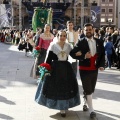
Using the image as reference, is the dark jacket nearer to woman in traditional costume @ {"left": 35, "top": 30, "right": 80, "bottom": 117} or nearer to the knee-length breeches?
the knee-length breeches

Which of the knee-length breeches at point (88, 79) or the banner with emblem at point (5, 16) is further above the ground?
the banner with emblem at point (5, 16)

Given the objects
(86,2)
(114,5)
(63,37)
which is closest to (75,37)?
(63,37)

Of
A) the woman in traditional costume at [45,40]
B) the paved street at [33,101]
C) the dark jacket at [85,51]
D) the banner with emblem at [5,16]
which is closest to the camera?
the dark jacket at [85,51]

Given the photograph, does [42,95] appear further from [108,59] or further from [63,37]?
[108,59]

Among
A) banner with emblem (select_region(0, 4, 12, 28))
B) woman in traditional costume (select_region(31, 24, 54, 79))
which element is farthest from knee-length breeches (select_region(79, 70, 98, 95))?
banner with emblem (select_region(0, 4, 12, 28))

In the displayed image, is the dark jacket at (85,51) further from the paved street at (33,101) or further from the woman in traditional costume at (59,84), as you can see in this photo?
the paved street at (33,101)

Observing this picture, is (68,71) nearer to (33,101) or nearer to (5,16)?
(33,101)

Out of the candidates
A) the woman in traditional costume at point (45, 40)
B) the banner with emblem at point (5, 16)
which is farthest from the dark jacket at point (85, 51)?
the banner with emblem at point (5, 16)

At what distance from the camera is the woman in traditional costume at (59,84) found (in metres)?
6.08

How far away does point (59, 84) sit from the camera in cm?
612

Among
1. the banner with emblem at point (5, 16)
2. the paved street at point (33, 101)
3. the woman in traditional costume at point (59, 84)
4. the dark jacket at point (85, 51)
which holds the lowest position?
the paved street at point (33, 101)

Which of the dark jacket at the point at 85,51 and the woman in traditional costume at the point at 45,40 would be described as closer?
the dark jacket at the point at 85,51

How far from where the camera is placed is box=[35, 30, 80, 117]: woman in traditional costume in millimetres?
6082

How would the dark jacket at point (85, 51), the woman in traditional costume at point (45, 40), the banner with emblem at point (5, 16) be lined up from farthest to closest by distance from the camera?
the banner with emblem at point (5, 16)
the woman in traditional costume at point (45, 40)
the dark jacket at point (85, 51)
